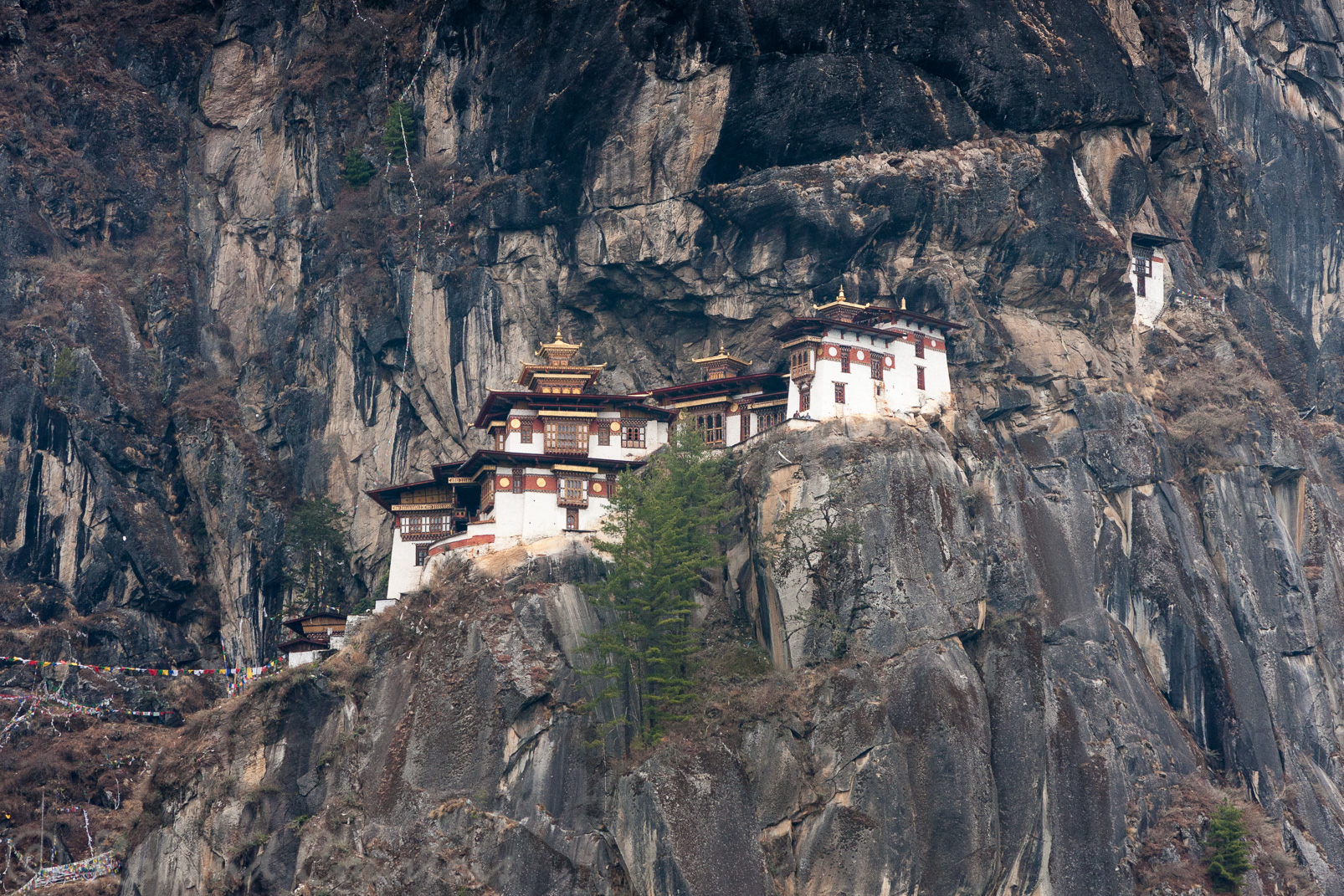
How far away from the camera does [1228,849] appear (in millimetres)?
64562

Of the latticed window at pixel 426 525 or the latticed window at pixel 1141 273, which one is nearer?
the latticed window at pixel 426 525

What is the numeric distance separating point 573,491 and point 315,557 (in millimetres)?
17428

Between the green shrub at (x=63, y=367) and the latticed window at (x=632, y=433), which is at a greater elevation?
the green shrub at (x=63, y=367)

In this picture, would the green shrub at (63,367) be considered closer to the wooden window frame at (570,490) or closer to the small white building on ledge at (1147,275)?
the wooden window frame at (570,490)

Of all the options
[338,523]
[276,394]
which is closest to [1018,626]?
[338,523]

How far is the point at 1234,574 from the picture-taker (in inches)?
2960

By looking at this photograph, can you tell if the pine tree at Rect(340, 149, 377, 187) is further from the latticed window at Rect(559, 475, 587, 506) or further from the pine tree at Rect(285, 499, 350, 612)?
the latticed window at Rect(559, 475, 587, 506)

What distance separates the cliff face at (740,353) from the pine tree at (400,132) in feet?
2.05

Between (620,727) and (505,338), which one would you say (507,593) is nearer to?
(620,727)

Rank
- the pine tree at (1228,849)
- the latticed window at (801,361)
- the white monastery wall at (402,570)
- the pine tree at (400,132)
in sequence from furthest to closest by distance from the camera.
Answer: the pine tree at (400,132) < the white monastery wall at (402,570) < the latticed window at (801,361) < the pine tree at (1228,849)

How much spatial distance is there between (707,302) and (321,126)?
91.6ft

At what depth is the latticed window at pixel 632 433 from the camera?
74750 millimetres

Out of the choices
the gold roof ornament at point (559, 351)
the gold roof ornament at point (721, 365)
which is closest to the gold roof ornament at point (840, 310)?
the gold roof ornament at point (721, 365)

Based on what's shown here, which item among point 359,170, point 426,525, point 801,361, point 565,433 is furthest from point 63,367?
point 801,361
